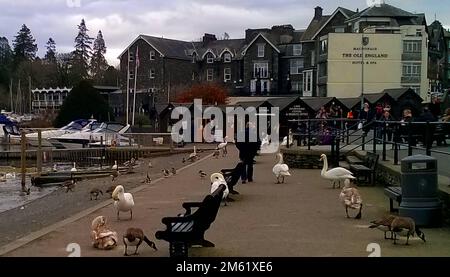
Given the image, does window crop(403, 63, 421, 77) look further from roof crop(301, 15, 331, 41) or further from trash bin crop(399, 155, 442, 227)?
trash bin crop(399, 155, 442, 227)

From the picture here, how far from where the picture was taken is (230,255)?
7699mm

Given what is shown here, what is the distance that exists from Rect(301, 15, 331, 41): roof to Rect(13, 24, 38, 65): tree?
54912mm

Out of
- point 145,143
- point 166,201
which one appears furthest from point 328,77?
point 166,201

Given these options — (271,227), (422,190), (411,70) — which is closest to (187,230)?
(271,227)

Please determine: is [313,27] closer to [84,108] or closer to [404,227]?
[84,108]

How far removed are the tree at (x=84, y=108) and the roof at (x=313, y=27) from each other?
2169cm

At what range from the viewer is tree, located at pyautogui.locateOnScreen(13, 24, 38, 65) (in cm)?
1191

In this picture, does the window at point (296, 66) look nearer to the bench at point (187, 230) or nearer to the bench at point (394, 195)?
the bench at point (394, 195)

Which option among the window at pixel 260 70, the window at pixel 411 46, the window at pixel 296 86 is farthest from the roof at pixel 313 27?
the window at pixel 260 70

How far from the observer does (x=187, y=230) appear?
7.50 meters

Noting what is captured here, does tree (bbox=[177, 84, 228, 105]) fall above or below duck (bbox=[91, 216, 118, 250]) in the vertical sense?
above

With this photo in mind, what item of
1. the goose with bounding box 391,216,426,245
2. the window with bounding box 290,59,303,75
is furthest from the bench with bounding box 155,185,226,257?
the window with bounding box 290,59,303,75

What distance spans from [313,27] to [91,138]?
30.9 metres
